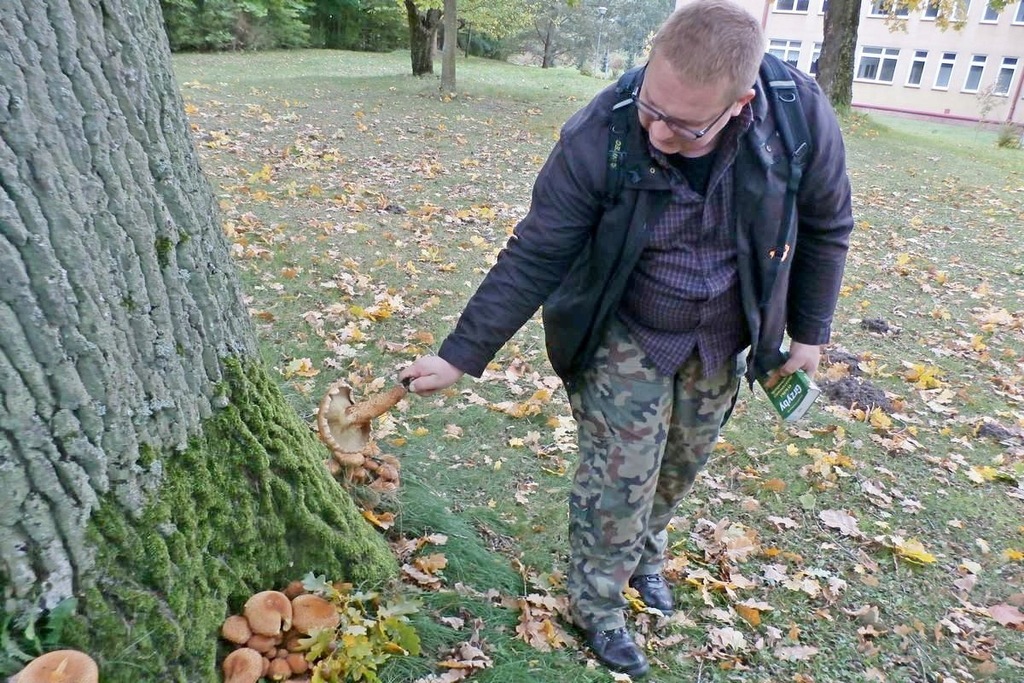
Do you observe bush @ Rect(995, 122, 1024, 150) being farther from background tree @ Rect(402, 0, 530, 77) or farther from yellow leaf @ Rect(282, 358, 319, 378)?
yellow leaf @ Rect(282, 358, 319, 378)

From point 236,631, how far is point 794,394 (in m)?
1.80

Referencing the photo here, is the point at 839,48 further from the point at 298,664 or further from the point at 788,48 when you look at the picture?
the point at 788,48

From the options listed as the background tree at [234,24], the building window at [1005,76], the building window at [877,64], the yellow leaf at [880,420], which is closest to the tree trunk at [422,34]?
the background tree at [234,24]

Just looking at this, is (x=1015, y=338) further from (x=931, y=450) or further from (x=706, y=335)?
(x=706, y=335)

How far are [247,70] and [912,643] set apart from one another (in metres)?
20.5

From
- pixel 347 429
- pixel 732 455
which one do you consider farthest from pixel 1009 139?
pixel 347 429

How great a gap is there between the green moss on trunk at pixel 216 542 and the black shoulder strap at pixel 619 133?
1.18m

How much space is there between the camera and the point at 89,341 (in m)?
1.59

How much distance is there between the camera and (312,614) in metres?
2.10

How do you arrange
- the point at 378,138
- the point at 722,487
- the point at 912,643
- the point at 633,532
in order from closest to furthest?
the point at 633,532 < the point at 912,643 < the point at 722,487 < the point at 378,138

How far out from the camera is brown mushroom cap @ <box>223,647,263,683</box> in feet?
6.26

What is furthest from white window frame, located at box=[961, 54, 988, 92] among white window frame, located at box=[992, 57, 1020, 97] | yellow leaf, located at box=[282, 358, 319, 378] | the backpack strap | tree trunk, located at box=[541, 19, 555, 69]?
the backpack strap

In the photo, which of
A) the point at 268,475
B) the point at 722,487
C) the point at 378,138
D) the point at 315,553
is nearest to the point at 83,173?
the point at 268,475

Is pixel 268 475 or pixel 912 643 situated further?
pixel 912 643
